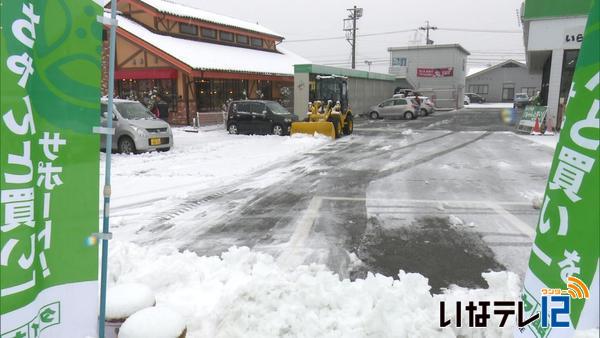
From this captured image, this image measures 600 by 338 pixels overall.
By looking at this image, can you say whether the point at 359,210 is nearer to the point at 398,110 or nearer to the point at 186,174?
the point at 186,174

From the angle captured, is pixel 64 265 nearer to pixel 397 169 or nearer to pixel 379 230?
pixel 379 230

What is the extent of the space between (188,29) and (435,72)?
27.7 m

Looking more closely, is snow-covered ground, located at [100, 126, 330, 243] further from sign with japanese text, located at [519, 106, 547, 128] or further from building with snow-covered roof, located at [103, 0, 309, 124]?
sign with japanese text, located at [519, 106, 547, 128]

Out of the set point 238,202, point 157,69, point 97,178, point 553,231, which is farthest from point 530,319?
point 157,69

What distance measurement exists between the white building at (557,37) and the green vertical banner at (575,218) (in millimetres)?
20015

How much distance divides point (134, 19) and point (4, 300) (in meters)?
27.9

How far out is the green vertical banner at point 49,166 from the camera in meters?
2.38

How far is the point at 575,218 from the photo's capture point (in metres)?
2.10

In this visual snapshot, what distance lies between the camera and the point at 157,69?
24.2 metres

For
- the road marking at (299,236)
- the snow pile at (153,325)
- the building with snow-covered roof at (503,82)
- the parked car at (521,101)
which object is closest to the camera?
the snow pile at (153,325)

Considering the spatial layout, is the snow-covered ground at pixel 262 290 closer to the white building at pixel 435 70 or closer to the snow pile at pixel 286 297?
the snow pile at pixel 286 297

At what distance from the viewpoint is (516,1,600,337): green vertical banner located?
2002 mm

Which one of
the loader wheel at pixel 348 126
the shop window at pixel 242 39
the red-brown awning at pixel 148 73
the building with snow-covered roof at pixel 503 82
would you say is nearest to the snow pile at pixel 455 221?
the loader wheel at pixel 348 126

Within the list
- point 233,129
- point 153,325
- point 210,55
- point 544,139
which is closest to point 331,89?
point 233,129
